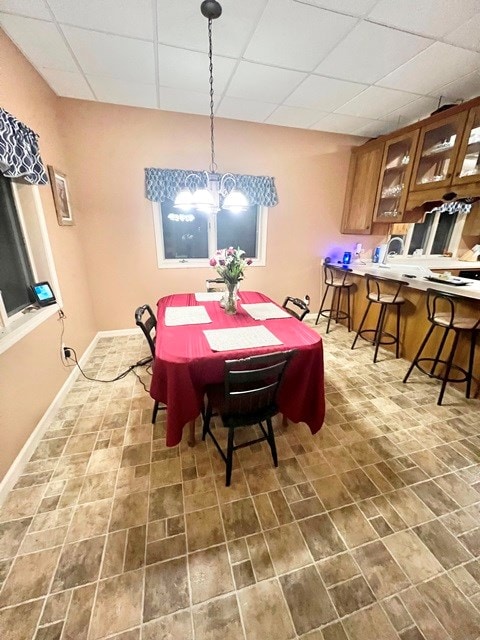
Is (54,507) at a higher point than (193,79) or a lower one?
lower

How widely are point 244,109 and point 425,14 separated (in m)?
1.80

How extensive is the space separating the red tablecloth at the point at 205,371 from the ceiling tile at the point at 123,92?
2.39m

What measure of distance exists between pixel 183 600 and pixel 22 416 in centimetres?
151

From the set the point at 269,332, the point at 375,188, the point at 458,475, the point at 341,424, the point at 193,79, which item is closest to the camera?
the point at 458,475

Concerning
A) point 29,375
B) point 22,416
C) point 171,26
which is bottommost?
point 22,416

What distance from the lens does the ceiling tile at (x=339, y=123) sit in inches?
123

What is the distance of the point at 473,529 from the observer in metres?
1.38

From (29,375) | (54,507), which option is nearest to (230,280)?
(29,375)

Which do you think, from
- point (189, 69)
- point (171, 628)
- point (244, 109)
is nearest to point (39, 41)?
point (189, 69)

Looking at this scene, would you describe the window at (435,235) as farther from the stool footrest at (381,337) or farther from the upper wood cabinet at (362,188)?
the stool footrest at (381,337)

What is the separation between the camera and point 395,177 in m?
3.39

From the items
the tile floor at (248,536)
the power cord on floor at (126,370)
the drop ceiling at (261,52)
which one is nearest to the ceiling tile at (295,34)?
the drop ceiling at (261,52)

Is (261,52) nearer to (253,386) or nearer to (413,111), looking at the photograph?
(413,111)

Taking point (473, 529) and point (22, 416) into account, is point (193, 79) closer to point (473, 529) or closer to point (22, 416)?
point (22, 416)
